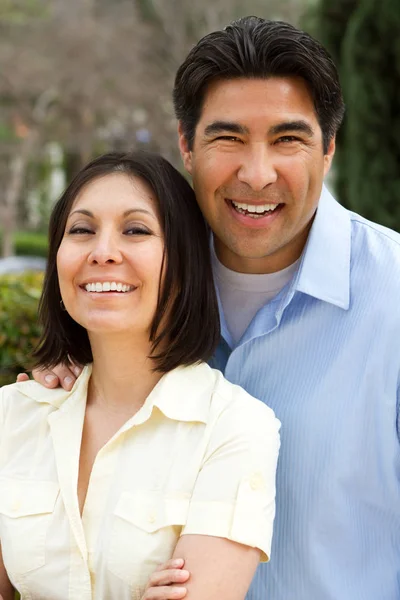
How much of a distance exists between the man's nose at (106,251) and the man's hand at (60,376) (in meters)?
0.39

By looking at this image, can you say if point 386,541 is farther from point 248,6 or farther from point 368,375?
point 248,6

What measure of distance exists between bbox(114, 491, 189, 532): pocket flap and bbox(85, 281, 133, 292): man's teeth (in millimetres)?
468

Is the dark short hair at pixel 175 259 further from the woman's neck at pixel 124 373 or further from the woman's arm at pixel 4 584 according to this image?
the woman's arm at pixel 4 584

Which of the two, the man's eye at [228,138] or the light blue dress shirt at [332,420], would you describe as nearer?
the light blue dress shirt at [332,420]

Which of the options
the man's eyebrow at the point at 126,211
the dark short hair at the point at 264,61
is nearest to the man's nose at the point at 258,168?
the dark short hair at the point at 264,61

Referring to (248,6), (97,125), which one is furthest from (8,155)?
(248,6)

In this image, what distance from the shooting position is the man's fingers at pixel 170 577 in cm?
186

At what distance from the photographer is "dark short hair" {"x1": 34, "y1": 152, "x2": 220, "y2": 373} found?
2.20m

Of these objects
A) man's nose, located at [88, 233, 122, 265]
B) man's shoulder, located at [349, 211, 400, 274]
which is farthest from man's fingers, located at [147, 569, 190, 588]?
man's shoulder, located at [349, 211, 400, 274]

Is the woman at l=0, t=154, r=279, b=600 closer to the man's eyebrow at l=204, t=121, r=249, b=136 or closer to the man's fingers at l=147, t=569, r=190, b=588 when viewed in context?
the man's fingers at l=147, t=569, r=190, b=588

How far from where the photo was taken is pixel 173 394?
84.5 inches

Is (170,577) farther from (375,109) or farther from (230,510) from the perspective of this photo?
(375,109)

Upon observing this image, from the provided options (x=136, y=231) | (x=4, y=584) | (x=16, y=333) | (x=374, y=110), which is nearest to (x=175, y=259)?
(x=136, y=231)

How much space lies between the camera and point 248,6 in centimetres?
1873
